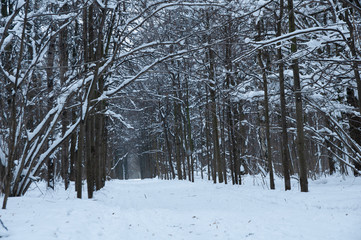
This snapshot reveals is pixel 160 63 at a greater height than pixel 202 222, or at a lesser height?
greater

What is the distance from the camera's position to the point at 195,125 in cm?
2984

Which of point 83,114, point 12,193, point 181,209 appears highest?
point 83,114

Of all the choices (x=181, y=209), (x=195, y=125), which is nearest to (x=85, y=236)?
(x=181, y=209)

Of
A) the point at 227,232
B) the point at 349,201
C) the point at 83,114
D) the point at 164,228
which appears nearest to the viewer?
the point at 227,232

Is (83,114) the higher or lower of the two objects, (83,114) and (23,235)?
the higher

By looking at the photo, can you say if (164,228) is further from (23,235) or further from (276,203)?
(276,203)

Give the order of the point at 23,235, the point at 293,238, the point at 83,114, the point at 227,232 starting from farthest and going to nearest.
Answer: the point at 83,114
the point at 227,232
the point at 293,238
the point at 23,235

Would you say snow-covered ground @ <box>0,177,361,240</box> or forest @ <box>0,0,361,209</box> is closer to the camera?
snow-covered ground @ <box>0,177,361,240</box>

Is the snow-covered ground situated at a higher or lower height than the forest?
lower

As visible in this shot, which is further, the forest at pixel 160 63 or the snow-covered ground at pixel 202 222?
the forest at pixel 160 63

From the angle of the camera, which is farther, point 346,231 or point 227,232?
point 227,232

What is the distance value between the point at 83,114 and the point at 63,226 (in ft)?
16.2

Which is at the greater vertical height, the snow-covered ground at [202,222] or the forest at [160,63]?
the forest at [160,63]

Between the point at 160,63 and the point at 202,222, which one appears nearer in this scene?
the point at 202,222
